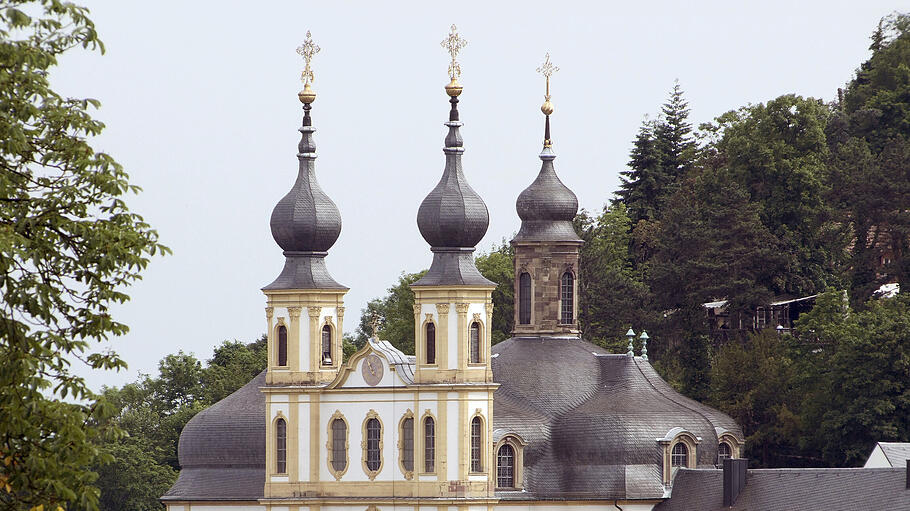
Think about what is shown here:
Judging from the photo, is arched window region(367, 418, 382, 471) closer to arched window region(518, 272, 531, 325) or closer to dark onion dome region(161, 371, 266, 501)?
dark onion dome region(161, 371, 266, 501)

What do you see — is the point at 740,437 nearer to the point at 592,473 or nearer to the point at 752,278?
the point at 592,473

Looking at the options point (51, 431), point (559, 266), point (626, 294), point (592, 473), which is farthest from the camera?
point (626, 294)

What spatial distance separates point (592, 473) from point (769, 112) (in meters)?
25.7

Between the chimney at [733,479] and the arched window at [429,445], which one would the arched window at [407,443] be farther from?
the chimney at [733,479]

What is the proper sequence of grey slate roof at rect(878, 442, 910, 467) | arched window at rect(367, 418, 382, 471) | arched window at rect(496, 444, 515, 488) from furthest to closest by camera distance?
arched window at rect(496, 444, 515, 488), arched window at rect(367, 418, 382, 471), grey slate roof at rect(878, 442, 910, 467)

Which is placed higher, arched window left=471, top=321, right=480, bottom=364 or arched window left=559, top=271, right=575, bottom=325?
arched window left=559, top=271, right=575, bottom=325

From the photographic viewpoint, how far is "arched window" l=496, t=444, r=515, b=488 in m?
75.8

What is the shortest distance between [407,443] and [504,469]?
116 inches

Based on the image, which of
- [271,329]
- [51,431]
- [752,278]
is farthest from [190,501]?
[51,431]

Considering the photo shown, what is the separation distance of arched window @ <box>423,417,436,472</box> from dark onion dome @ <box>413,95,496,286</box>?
394 cm

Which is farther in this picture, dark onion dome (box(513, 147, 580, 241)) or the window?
dark onion dome (box(513, 147, 580, 241))

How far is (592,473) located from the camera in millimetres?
76312

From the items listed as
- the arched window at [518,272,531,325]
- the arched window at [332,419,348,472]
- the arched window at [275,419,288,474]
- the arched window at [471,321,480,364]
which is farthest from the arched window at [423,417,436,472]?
the arched window at [518,272,531,325]

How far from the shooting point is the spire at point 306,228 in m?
77.0
